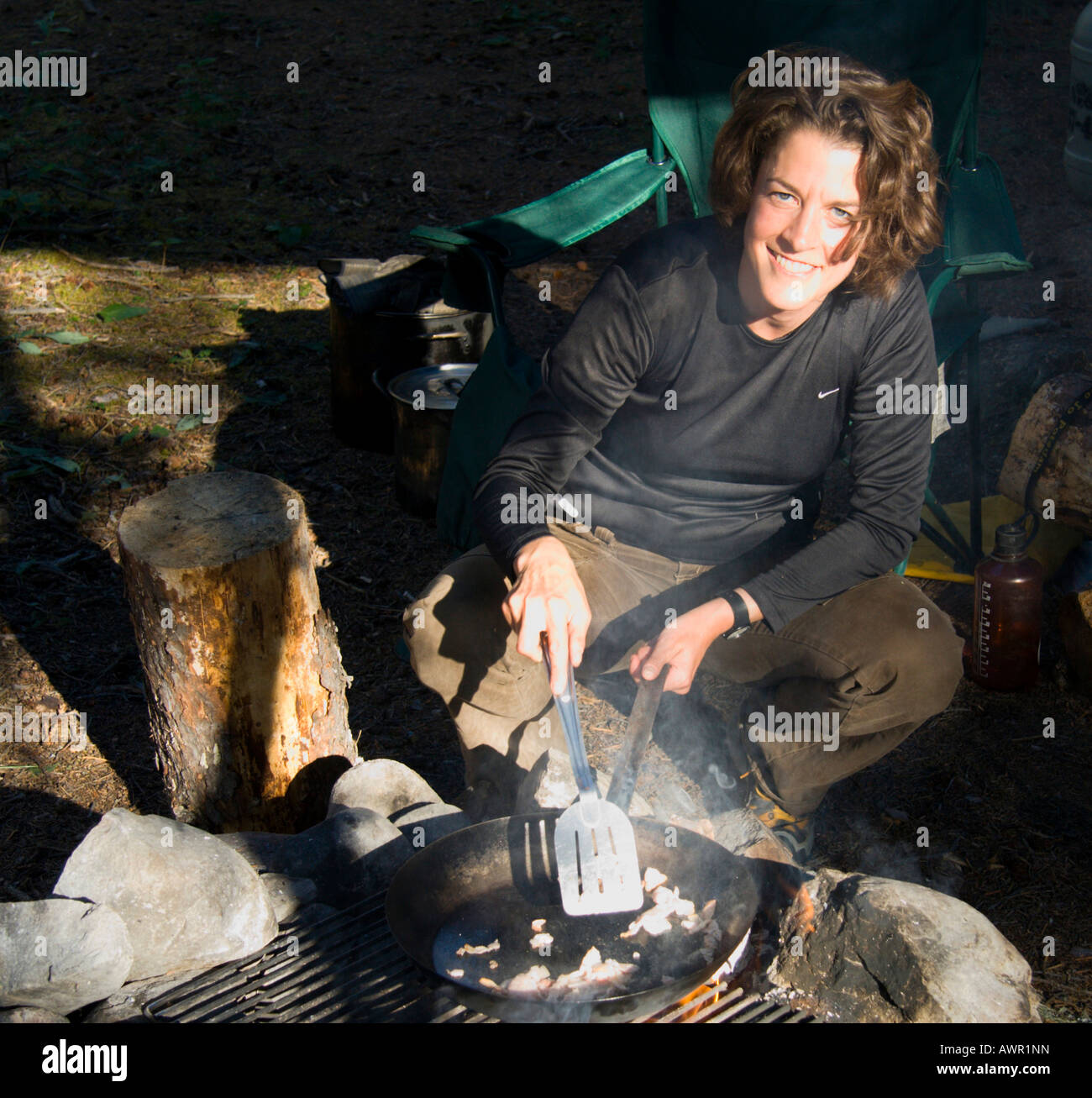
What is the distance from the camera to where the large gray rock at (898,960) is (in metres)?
2.05

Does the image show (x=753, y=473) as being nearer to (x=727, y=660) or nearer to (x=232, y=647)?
(x=727, y=660)

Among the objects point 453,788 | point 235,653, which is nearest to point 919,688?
point 453,788

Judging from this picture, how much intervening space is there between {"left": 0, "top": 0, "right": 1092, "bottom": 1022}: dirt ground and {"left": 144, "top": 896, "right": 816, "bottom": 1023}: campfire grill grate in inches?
30.6

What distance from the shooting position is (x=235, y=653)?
269 cm

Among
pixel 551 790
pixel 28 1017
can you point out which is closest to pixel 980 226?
pixel 551 790

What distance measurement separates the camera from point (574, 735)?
224cm

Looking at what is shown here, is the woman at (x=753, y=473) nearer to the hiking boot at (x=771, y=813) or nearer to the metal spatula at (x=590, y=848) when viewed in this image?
the hiking boot at (x=771, y=813)

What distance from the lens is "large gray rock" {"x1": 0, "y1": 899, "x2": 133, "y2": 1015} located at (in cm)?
214

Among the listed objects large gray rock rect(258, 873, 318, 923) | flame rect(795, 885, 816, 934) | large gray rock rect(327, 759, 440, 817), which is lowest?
large gray rock rect(258, 873, 318, 923)

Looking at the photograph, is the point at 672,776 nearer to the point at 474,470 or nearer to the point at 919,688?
the point at 919,688

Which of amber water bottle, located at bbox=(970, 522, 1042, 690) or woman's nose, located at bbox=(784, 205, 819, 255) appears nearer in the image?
woman's nose, located at bbox=(784, 205, 819, 255)

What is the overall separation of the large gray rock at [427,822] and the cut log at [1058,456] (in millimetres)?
2240

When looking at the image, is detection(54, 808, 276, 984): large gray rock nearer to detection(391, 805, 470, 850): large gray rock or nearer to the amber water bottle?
detection(391, 805, 470, 850): large gray rock

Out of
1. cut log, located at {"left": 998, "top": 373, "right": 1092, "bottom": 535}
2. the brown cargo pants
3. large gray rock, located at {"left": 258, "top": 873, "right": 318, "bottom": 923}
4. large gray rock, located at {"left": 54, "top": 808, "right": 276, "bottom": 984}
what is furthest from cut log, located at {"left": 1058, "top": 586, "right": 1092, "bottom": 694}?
large gray rock, located at {"left": 54, "top": 808, "right": 276, "bottom": 984}
